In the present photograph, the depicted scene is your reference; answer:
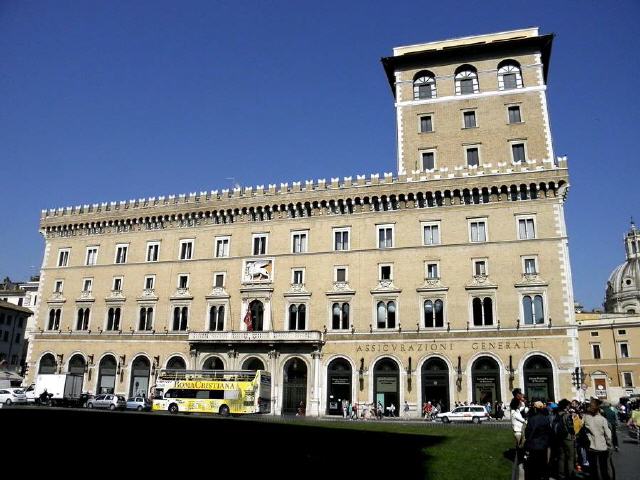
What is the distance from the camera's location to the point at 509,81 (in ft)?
175

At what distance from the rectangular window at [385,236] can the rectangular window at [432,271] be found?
3.78m

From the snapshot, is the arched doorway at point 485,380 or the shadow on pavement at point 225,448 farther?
the arched doorway at point 485,380

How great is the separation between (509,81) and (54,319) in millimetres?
50412

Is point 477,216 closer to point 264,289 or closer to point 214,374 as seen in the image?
point 264,289

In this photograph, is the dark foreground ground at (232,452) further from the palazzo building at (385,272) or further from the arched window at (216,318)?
the arched window at (216,318)

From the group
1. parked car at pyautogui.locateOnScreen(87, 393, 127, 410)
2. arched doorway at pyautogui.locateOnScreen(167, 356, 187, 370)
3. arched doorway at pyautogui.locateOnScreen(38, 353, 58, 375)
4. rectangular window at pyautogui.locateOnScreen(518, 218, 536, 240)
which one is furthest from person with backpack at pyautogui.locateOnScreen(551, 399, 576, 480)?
arched doorway at pyautogui.locateOnScreen(38, 353, 58, 375)

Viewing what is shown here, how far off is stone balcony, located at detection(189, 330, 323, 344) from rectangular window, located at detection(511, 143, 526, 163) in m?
22.5

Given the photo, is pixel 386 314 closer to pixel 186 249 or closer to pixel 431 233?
pixel 431 233

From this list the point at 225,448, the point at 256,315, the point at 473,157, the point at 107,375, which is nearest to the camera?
the point at 225,448

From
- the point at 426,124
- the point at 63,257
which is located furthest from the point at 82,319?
the point at 426,124

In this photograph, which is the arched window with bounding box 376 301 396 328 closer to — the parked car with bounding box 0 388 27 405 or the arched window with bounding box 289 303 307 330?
the arched window with bounding box 289 303 307 330

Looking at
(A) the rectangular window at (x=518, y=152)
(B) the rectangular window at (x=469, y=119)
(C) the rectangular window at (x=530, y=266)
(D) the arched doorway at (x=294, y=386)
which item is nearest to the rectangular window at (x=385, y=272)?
(D) the arched doorway at (x=294, y=386)

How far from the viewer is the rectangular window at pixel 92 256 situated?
61.9 meters

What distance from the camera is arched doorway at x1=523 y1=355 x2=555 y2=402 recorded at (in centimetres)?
4469
